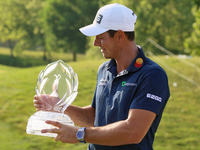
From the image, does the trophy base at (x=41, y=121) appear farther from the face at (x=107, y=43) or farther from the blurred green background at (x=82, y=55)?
the blurred green background at (x=82, y=55)

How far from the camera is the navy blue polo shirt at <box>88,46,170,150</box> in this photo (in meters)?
1.95

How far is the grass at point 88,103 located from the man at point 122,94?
14.1 ft

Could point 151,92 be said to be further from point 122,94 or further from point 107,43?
point 107,43

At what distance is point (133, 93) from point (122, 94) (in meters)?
0.10

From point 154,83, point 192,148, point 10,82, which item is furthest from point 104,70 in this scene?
point 10,82

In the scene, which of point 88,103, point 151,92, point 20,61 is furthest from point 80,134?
point 20,61

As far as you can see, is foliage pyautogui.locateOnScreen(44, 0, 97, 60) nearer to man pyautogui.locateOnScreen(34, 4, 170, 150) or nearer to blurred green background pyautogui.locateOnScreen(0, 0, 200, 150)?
blurred green background pyautogui.locateOnScreen(0, 0, 200, 150)

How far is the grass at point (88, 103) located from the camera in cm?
657

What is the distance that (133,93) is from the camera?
6.64 feet

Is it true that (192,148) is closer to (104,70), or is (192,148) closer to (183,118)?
(183,118)

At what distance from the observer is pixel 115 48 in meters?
2.21

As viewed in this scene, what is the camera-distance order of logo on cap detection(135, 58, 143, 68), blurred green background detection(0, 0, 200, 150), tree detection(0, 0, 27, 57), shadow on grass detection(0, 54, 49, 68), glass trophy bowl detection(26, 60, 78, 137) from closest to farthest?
logo on cap detection(135, 58, 143, 68)
glass trophy bowl detection(26, 60, 78, 137)
blurred green background detection(0, 0, 200, 150)
shadow on grass detection(0, 54, 49, 68)
tree detection(0, 0, 27, 57)

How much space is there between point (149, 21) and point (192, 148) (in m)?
21.1

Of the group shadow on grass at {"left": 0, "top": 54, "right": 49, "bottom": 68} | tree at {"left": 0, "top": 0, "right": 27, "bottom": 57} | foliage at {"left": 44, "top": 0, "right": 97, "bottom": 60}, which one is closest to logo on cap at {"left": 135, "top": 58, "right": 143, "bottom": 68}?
foliage at {"left": 44, "top": 0, "right": 97, "bottom": 60}
